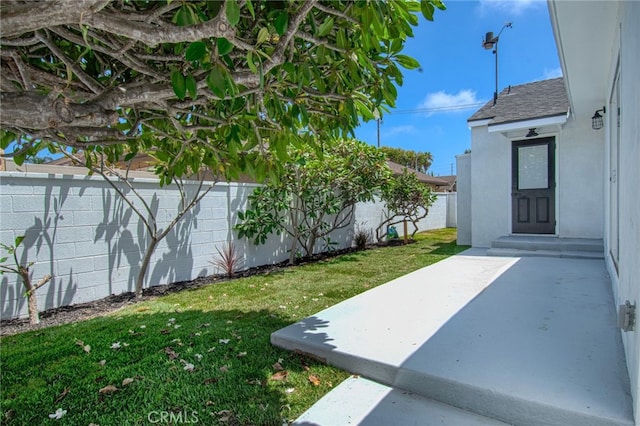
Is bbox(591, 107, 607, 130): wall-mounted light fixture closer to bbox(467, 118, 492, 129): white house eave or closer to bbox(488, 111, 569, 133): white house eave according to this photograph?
bbox(488, 111, 569, 133): white house eave

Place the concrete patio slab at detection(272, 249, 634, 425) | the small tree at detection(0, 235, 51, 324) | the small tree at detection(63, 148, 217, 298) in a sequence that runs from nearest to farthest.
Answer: the concrete patio slab at detection(272, 249, 634, 425) → the small tree at detection(0, 235, 51, 324) → the small tree at detection(63, 148, 217, 298)

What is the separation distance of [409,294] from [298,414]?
9.22 feet

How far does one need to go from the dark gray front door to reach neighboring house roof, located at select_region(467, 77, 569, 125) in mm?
771

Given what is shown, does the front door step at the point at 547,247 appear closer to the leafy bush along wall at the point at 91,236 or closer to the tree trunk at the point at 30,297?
the leafy bush along wall at the point at 91,236

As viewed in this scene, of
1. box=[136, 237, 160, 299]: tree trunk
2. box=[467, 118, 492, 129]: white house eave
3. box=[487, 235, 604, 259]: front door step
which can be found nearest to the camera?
box=[136, 237, 160, 299]: tree trunk

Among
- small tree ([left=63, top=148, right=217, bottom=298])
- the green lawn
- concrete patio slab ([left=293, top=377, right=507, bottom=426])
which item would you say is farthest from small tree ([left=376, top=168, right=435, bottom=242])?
concrete patio slab ([left=293, top=377, right=507, bottom=426])

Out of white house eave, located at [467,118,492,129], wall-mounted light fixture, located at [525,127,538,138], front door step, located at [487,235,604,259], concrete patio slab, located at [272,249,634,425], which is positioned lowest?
concrete patio slab, located at [272,249,634,425]

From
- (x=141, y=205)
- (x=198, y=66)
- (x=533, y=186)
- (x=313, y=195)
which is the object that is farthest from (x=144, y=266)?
(x=533, y=186)

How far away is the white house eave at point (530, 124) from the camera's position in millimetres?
7550

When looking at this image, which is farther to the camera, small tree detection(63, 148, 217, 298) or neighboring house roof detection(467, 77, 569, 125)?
neighboring house roof detection(467, 77, 569, 125)

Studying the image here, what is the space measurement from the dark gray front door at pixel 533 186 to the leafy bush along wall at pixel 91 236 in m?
7.15

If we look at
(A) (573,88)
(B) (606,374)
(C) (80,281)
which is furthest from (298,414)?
(A) (573,88)

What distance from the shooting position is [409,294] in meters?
4.73

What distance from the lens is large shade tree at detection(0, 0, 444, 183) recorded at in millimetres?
1411
